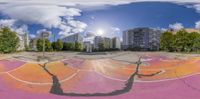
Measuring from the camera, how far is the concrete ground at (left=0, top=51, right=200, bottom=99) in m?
1.71

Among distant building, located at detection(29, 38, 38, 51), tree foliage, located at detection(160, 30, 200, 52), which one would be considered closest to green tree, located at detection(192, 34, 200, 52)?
tree foliage, located at detection(160, 30, 200, 52)

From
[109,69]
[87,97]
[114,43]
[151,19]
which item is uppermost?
[151,19]

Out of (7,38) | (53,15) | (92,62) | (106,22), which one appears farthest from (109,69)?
(7,38)

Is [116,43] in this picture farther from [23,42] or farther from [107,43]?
[23,42]

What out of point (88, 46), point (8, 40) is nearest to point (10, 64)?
point (8, 40)

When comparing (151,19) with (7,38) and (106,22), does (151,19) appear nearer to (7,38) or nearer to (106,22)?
(106,22)

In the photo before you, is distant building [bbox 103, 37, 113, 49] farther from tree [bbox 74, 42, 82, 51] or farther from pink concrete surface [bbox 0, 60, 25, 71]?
pink concrete surface [bbox 0, 60, 25, 71]

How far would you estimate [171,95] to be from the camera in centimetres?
169

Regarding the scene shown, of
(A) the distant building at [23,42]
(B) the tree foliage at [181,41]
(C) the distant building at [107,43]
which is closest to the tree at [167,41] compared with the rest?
(B) the tree foliage at [181,41]

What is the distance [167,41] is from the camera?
1750mm

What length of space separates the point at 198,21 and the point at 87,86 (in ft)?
1.90

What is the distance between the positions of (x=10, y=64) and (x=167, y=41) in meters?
0.73

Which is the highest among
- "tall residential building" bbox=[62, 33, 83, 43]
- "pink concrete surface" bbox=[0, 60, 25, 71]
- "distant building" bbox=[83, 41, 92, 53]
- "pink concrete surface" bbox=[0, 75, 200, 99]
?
"tall residential building" bbox=[62, 33, 83, 43]

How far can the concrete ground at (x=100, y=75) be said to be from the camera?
1.71 meters
